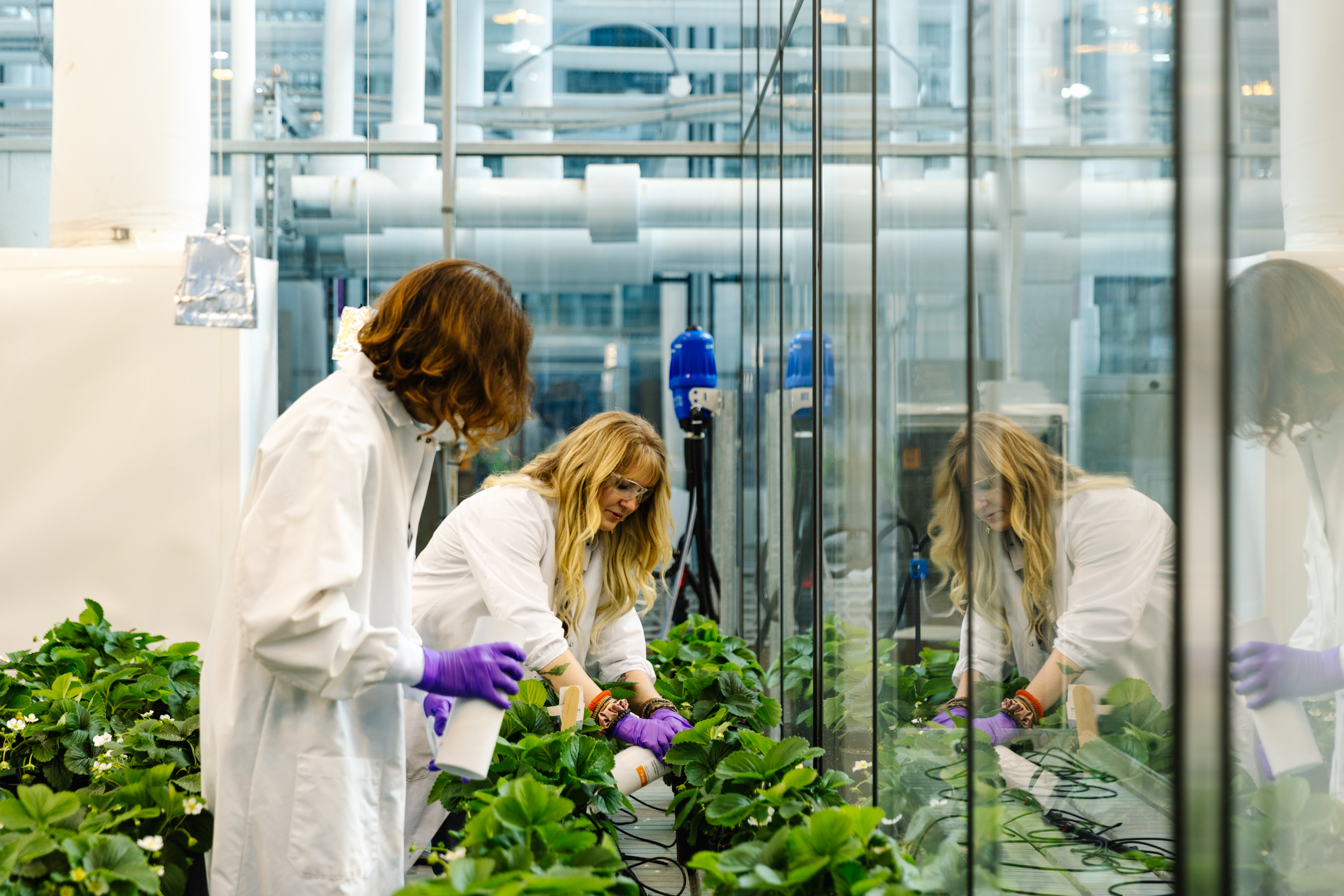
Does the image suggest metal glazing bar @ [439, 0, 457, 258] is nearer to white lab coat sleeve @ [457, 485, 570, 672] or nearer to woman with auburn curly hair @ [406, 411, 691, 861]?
woman with auburn curly hair @ [406, 411, 691, 861]

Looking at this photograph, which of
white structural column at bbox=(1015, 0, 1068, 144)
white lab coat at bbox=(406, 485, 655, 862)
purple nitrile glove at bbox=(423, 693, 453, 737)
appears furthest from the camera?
white lab coat at bbox=(406, 485, 655, 862)

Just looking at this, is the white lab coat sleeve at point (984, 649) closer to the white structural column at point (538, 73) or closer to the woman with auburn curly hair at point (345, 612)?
the woman with auburn curly hair at point (345, 612)

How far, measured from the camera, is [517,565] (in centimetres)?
209

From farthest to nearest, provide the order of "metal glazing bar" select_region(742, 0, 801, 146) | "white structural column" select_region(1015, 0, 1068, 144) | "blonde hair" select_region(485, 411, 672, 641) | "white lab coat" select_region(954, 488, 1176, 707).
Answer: "metal glazing bar" select_region(742, 0, 801, 146) < "blonde hair" select_region(485, 411, 672, 641) < "white structural column" select_region(1015, 0, 1068, 144) < "white lab coat" select_region(954, 488, 1176, 707)

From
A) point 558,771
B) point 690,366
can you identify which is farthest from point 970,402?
point 690,366

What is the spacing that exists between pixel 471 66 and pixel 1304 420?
379cm

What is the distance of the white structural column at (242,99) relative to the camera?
3.53 metres

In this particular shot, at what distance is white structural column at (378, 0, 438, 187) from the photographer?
12.4 ft

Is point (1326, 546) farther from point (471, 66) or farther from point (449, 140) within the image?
point (471, 66)

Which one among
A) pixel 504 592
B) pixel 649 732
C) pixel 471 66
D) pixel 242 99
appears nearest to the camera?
pixel 649 732

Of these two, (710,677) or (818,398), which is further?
(710,677)

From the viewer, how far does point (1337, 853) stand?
582 millimetres

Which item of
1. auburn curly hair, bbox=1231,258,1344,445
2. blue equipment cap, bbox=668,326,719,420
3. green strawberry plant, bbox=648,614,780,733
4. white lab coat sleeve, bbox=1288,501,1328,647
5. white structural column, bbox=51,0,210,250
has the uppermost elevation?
white structural column, bbox=51,0,210,250

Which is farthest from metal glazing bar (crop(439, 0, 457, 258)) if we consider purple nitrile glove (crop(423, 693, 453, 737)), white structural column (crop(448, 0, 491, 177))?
purple nitrile glove (crop(423, 693, 453, 737))
